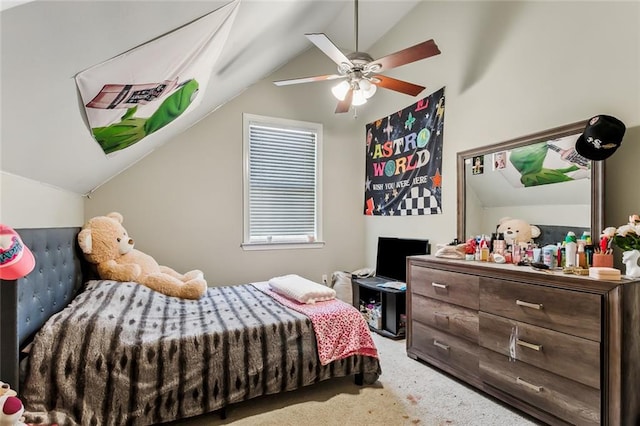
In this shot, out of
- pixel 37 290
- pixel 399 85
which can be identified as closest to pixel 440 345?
pixel 399 85

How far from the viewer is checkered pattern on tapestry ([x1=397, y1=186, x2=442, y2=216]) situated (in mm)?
3129

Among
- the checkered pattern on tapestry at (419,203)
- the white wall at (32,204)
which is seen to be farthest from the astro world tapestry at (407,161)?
the white wall at (32,204)

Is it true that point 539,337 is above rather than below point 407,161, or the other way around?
below

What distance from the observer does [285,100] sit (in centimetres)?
383

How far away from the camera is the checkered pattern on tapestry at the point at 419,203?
313 centimetres

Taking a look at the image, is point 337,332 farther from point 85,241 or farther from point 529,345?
point 85,241

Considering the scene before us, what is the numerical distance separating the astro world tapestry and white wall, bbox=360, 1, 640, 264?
0.32ft

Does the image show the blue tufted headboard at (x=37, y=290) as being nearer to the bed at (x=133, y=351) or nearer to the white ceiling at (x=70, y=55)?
the bed at (x=133, y=351)

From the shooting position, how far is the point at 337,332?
6.91ft

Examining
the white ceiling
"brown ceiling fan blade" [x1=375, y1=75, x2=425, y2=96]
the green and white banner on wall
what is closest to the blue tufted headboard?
the white ceiling

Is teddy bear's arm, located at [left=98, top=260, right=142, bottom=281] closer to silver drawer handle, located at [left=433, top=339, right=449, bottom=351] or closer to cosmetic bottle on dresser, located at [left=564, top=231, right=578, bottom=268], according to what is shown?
silver drawer handle, located at [left=433, top=339, right=449, bottom=351]

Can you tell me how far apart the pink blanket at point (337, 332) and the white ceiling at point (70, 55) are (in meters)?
1.70

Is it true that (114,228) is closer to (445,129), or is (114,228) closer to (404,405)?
(404,405)

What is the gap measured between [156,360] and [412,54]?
2339mm
